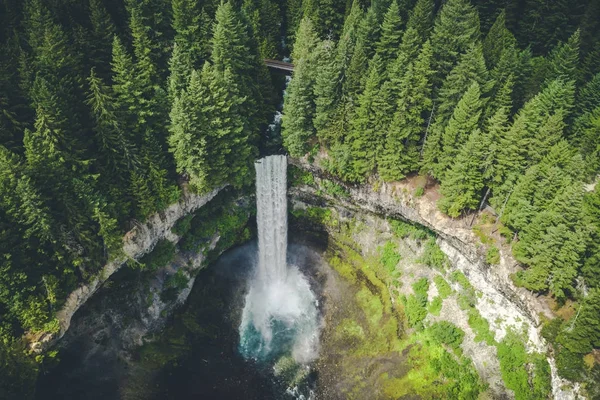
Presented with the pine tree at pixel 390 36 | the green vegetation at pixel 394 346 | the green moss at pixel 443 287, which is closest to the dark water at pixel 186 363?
the green vegetation at pixel 394 346

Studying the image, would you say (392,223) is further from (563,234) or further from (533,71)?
(533,71)

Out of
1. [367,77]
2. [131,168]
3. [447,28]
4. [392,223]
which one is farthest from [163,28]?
[392,223]

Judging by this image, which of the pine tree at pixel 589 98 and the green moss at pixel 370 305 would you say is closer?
the pine tree at pixel 589 98

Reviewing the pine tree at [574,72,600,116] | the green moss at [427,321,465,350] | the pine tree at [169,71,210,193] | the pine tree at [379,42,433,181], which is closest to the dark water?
the pine tree at [169,71,210,193]

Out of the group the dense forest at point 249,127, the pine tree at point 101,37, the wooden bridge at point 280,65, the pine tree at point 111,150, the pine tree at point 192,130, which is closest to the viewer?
the dense forest at point 249,127

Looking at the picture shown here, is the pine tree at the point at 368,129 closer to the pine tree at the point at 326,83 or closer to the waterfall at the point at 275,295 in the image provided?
the pine tree at the point at 326,83

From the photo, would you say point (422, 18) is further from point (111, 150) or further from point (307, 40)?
point (111, 150)

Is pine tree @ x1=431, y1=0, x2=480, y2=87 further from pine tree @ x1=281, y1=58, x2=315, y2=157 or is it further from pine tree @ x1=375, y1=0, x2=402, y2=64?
pine tree @ x1=281, y1=58, x2=315, y2=157
